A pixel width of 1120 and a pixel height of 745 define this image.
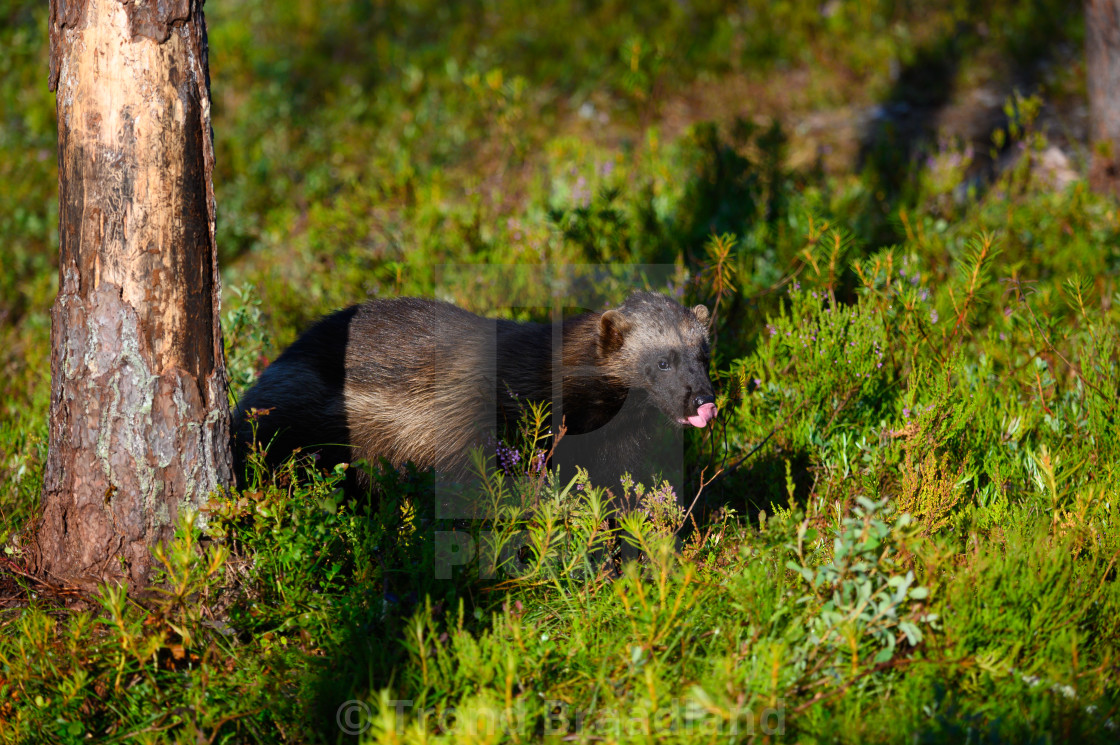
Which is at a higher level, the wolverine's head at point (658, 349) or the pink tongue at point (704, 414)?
the wolverine's head at point (658, 349)

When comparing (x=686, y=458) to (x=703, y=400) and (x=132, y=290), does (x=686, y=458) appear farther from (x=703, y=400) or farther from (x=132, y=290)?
(x=132, y=290)

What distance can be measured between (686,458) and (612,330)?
813 millimetres

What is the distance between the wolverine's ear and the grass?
1.88 feet

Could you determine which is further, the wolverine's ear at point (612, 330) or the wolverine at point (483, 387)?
the wolverine's ear at point (612, 330)

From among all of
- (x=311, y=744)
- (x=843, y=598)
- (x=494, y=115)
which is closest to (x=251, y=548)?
(x=311, y=744)

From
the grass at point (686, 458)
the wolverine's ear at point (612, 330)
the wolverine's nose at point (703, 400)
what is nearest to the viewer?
the grass at point (686, 458)

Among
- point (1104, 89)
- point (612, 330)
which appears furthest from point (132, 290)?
point (1104, 89)

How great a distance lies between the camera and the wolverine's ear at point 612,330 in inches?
165

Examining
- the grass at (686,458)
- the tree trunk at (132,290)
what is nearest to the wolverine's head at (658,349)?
the grass at (686,458)

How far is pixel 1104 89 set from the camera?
676 cm

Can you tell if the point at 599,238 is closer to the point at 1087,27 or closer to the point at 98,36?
the point at 98,36

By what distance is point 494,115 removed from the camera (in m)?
7.95

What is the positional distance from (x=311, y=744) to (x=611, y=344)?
2179 millimetres

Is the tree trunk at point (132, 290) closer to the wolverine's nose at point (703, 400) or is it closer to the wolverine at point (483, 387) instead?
the wolverine at point (483, 387)
